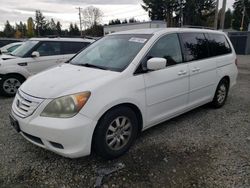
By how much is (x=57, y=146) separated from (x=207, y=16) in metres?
46.9

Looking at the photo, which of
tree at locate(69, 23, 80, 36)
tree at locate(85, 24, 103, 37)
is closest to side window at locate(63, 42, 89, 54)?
tree at locate(85, 24, 103, 37)

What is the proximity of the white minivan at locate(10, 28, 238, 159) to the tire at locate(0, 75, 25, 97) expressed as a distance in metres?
3.11

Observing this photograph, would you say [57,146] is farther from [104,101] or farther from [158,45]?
[158,45]

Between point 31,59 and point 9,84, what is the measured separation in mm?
900

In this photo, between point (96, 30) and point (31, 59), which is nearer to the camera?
point (31, 59)

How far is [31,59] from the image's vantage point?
631 cm

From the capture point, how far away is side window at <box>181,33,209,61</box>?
12.7 feet

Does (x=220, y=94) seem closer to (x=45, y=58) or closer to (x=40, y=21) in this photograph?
(x=45, y=58)

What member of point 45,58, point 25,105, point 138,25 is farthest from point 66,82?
point 138,25

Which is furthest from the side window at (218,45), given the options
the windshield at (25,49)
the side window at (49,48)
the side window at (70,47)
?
the windshield at (25,49)

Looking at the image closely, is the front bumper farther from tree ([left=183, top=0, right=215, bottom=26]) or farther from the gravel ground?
tree ([left=183, top=0, right=215, bottom=26])

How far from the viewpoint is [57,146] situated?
102 inches

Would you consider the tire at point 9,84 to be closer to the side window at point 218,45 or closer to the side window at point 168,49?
the side window at point 168,49

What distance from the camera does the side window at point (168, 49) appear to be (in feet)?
11.2
